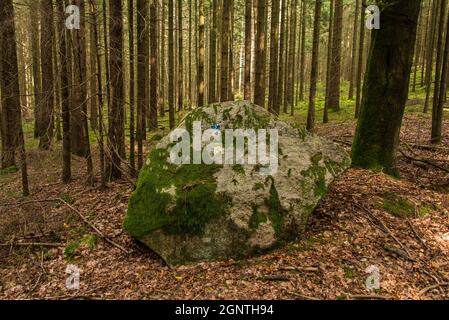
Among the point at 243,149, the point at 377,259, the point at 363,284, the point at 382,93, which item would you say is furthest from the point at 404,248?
the point at 382,93

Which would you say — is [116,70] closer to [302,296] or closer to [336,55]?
[302,296]

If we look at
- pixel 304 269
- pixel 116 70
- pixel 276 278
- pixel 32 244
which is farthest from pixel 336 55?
pixel 32 244

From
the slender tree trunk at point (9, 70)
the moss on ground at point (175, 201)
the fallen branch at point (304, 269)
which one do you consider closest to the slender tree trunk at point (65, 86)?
the slender tree trunk at point (9, 70)

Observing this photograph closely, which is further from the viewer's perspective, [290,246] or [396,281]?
[290,246]

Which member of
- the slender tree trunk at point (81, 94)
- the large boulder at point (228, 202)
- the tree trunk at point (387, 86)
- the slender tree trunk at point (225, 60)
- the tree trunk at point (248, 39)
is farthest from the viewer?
the tree trunk at point (248, 39)

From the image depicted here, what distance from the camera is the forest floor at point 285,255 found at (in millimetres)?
4531

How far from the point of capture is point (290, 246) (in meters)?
5.31

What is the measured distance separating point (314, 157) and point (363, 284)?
7.30 feet

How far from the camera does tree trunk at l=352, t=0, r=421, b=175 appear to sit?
6.96 meters

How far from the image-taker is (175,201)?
5.43 metres

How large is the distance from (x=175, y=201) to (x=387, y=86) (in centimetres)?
503

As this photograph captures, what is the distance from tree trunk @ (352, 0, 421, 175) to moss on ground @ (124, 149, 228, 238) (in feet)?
12.4

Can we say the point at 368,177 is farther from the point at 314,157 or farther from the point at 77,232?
the point at 77,232

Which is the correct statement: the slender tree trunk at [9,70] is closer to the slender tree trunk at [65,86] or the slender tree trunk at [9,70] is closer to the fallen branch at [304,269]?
the slender tree trunk at [65,86]
